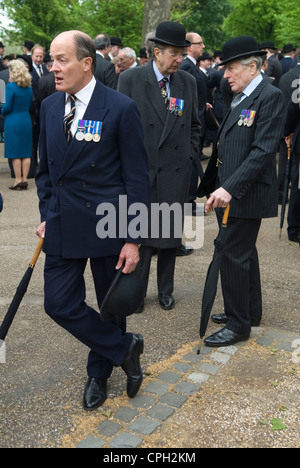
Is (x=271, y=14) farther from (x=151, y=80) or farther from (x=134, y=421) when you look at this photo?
(x=134, y=421)

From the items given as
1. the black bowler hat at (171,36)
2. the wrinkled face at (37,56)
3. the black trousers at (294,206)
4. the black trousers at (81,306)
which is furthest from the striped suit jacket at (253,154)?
the wrinkled face at (37,56)

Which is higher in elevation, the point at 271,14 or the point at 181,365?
the point at 271,14

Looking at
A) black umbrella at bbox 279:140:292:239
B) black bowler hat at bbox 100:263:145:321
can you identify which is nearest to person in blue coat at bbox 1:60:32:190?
black umbrella at bbox 279:140:292:239

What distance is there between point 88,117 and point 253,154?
1.37 metres

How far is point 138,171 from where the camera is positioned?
342 cm

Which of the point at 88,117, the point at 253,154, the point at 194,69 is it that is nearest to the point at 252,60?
the point at 253,154

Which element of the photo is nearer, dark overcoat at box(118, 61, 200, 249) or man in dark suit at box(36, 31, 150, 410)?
man in dark suit at box(36, 31, 150, 410)

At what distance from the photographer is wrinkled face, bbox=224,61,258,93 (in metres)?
4.31

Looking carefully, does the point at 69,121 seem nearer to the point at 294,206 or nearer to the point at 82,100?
the point at 82,100

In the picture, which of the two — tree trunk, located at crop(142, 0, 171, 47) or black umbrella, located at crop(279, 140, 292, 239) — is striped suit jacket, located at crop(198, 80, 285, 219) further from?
tree trunk, located at crop(142, 0, 171, 47)

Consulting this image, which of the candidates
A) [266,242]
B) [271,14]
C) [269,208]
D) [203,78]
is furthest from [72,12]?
[269,208]

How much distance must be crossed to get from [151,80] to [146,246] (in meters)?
1.32

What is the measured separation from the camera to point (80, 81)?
10.9 feet

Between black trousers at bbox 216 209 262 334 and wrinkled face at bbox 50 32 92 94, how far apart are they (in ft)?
5.47
